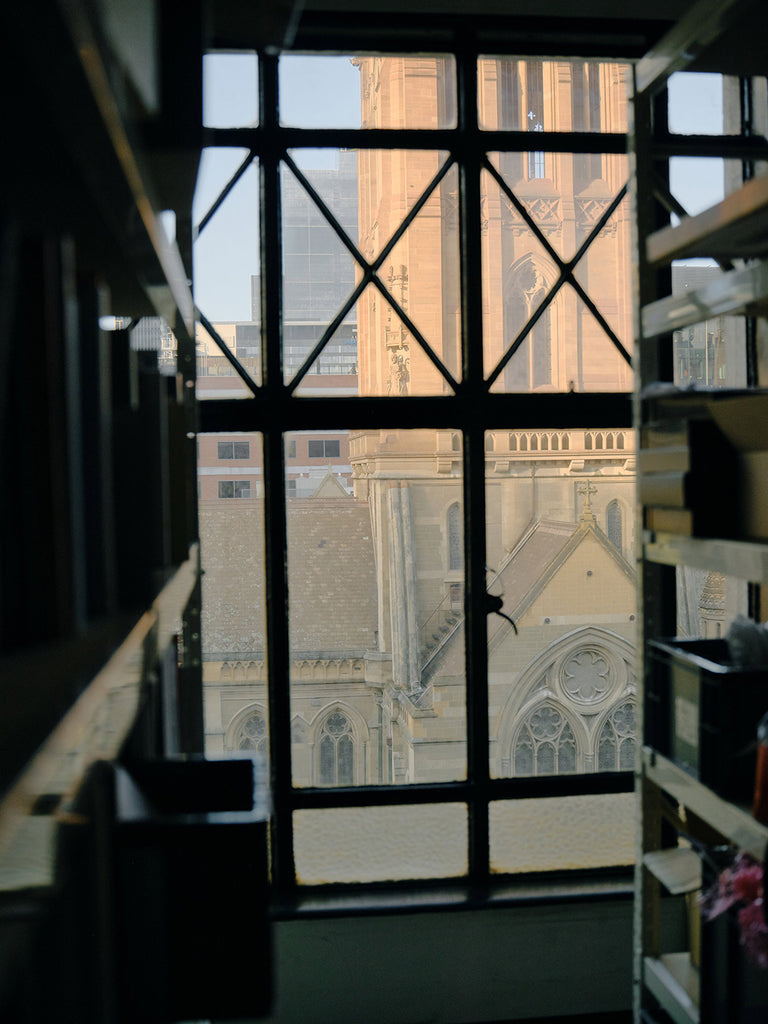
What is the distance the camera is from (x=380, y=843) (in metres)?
2.64

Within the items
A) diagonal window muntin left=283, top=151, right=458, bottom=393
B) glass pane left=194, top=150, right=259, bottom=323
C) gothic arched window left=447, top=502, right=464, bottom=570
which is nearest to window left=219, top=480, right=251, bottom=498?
diagonal window muntin left=283, top=151, right=458, bottom=393

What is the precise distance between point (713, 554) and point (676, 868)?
818mm

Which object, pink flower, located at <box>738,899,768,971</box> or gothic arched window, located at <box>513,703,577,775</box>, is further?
gothic arched window, located at <box>513,703,577,775</box>

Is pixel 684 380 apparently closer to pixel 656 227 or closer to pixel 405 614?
pixel 656 227

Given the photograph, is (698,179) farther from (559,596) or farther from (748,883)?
(748,883)

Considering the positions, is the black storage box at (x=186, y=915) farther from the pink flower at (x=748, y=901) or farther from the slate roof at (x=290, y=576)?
the slate roof at (x=290, y=576)

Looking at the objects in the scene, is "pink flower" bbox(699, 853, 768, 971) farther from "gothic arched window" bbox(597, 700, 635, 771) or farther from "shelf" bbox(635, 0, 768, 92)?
"shelf" bbox(635, 0, 768, 92)

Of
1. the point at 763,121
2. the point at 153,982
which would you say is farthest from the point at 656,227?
the point at 153,982

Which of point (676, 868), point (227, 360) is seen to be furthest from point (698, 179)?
point (676, 868)

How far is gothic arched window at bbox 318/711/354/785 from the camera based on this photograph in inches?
104

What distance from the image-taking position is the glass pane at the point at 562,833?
269cm

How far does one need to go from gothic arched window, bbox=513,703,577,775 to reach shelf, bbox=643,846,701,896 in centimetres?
62

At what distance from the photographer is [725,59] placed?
2148 mm

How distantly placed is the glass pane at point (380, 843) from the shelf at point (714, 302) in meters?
1.59
